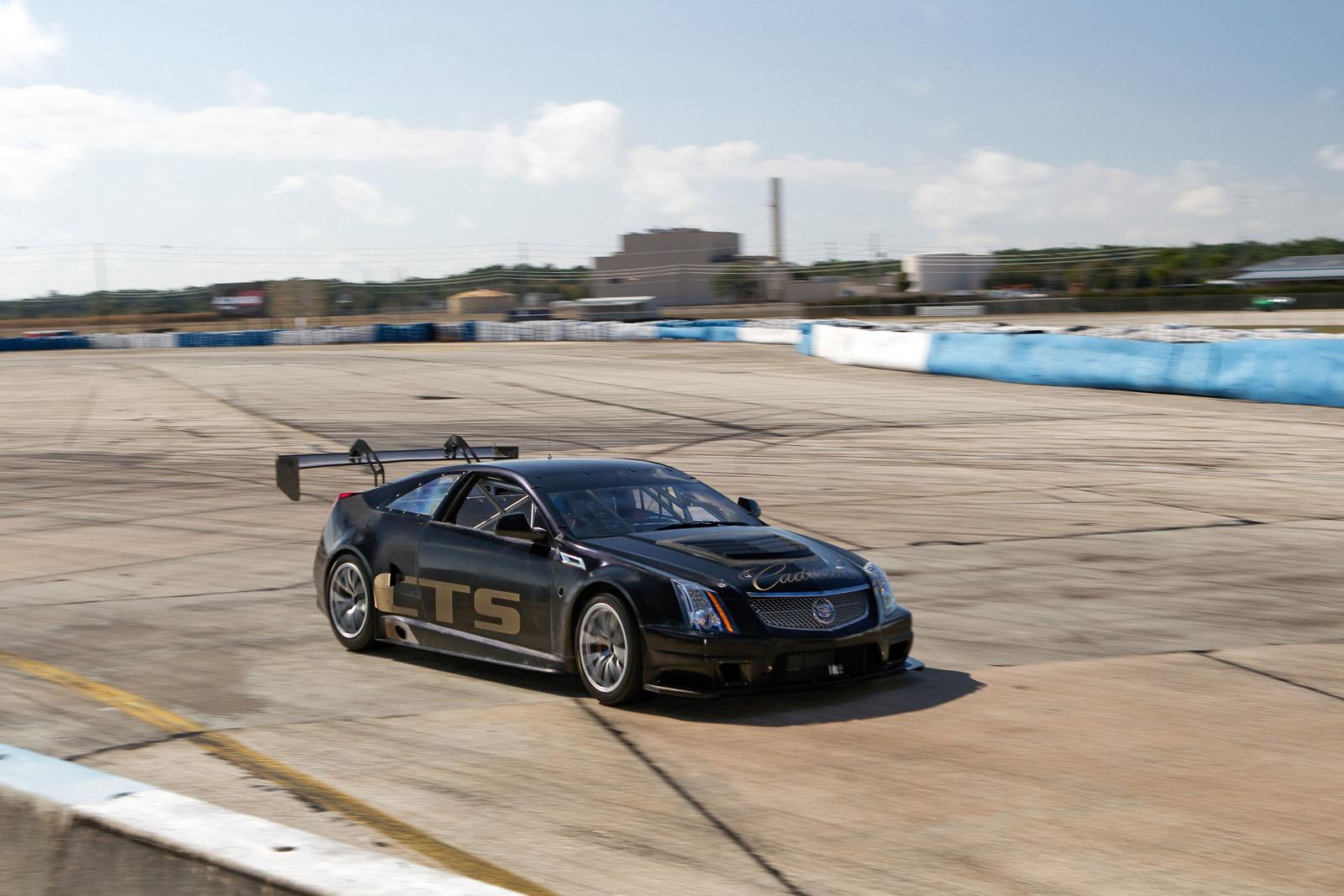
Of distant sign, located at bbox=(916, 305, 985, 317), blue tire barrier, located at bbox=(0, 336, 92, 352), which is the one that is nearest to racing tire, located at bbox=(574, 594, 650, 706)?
blue tire barrier, located at bbox=(0, 336, 92, 352)

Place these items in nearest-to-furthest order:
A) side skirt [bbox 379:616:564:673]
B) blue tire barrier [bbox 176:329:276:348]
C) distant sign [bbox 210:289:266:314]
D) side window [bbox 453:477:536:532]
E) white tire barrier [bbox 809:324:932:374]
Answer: side skirt [bbox 379:616:564:673]
side window [bbox 453:477:536:532]
white tire barrier [bbox 809:324:932:374]
blue tire barrier [bbox 176:329:276:348]
distant sign [bbox 210:289:266:314]

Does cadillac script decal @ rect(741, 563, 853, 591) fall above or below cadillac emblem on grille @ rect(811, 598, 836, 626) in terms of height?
above

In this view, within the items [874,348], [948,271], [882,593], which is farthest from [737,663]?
[948,271]

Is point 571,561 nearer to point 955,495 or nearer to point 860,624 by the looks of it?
point 860,624

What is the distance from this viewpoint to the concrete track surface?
4848 mm

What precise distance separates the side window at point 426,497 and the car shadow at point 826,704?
204cm

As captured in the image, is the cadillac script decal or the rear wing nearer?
the cadillac script decal

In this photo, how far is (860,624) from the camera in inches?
275

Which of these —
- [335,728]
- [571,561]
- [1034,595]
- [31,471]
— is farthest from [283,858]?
[31,471]

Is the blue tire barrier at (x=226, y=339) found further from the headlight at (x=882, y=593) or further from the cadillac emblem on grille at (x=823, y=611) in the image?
the cadillac emblem on grille at (x=823, y=611)

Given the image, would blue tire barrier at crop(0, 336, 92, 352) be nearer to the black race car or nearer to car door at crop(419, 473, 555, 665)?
the black race car

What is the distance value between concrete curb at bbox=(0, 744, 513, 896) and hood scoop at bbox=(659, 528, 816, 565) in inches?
146

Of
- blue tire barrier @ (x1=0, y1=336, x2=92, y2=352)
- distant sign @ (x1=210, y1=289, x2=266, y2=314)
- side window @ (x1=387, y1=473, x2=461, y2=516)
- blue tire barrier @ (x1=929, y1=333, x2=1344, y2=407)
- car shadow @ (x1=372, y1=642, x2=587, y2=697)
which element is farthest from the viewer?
distant sign @ (x1=210, y1=289, x2=266, y2=314)

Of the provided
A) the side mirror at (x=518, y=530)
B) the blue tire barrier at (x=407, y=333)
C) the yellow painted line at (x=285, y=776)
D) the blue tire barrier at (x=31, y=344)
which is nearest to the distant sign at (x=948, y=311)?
the blue tire barrier at (x=407, y=333)
